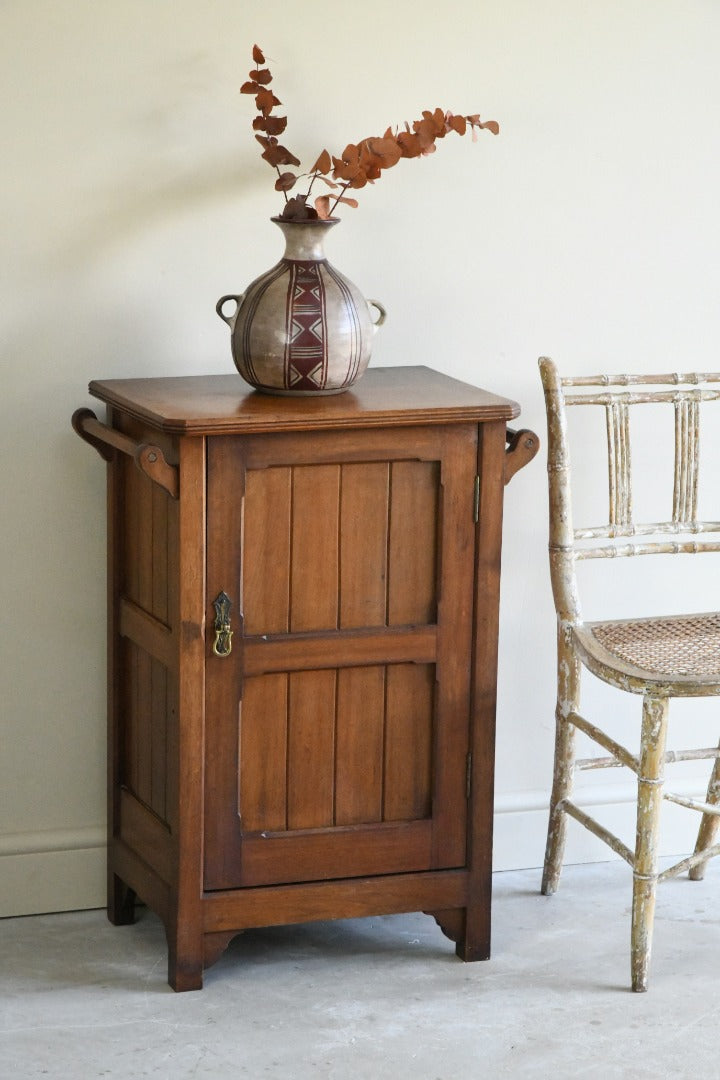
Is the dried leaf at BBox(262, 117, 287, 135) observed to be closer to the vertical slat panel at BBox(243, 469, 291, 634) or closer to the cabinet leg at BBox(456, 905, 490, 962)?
the vertical slat panel at BBox(243, 469, 291, 634)

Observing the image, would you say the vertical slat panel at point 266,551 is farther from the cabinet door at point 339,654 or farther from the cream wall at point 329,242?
the cream wall at point 329,242

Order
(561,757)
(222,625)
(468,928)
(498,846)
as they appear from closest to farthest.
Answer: (222,625), (468,928), (561,757), (498,846)

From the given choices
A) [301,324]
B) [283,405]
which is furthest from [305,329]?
[283,405]

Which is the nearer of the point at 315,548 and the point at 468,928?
the point at 315,548

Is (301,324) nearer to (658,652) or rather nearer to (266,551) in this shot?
(266,551)

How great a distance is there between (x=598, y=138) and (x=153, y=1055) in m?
1.88

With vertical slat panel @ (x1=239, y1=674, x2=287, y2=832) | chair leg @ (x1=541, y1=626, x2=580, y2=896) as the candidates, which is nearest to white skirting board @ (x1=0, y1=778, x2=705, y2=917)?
chair leg @ (x1=541, y1=626, x2=580, y2=896)

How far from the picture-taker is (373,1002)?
2521 millimetres

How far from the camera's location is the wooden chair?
255 centimetres

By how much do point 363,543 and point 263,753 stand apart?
1.30ft

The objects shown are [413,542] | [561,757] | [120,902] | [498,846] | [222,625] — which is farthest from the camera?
[498,846]

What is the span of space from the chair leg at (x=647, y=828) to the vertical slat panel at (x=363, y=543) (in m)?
0.49

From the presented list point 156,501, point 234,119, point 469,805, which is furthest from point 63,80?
point 469,805

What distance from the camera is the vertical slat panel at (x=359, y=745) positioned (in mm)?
2535
